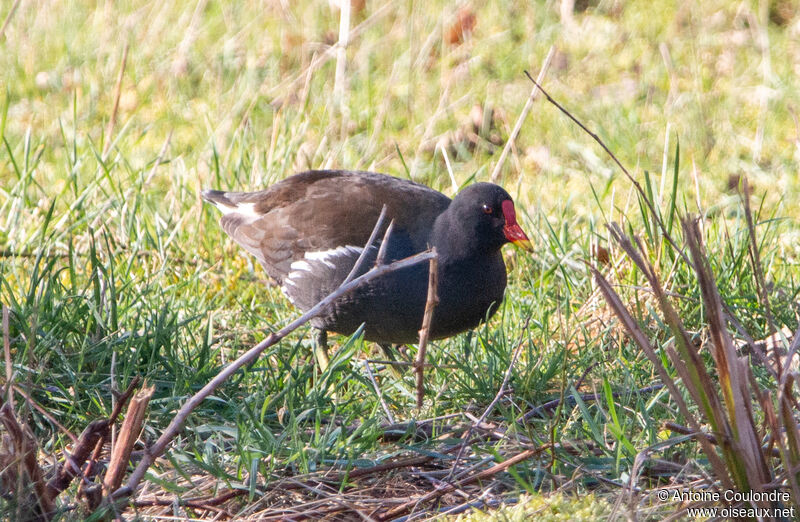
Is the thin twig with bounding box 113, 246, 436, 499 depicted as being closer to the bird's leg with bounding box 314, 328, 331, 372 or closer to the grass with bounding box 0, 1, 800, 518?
the grass with bounding box 0, 1, 800, 518

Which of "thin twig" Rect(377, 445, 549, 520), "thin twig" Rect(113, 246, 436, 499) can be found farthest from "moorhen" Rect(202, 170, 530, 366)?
"thin twig" Rect(113, 246, 436, 499)

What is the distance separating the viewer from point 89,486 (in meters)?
2.03

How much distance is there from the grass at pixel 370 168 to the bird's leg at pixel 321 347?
11 cm

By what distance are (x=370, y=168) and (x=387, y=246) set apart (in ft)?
4.24

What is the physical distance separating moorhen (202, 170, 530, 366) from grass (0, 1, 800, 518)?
0.16 m

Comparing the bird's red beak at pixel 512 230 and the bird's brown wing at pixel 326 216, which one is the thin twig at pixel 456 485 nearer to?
the bird's red beak at pixel 512 230

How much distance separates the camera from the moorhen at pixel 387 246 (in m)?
3.43

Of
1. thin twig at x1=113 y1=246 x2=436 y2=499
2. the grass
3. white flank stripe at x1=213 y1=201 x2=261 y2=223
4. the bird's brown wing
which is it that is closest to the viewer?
thin twig at x1=113 y1=246 x2=436 y2=499

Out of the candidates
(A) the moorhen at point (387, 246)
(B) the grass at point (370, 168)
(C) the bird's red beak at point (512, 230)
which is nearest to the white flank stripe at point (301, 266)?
(A) the moorhen at point (387, 246)

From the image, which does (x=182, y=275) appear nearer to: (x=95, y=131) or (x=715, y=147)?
(x=95, y=131)

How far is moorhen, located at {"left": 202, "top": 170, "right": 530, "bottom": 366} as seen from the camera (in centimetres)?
343

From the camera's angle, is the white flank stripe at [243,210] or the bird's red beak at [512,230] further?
the white flank stripe at [243,210]

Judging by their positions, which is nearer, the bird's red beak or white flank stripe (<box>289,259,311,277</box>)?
the bird's red beak

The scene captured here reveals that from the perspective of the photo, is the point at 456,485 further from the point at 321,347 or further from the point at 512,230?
the point at 321,347
